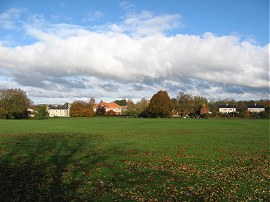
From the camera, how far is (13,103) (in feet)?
406

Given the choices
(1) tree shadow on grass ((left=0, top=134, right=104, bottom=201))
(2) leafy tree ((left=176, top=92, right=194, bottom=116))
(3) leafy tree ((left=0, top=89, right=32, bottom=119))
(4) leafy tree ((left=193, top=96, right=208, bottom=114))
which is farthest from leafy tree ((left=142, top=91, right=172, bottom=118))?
(1) tree shadow on grass ((left=0, top=134, right=104, bottom=201))

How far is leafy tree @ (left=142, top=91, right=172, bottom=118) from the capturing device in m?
136

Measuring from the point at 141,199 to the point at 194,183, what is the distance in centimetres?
307

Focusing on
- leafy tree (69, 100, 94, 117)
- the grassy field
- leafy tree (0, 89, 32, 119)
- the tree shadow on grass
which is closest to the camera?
the grassy field

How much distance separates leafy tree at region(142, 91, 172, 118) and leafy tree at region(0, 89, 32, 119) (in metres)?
53.5

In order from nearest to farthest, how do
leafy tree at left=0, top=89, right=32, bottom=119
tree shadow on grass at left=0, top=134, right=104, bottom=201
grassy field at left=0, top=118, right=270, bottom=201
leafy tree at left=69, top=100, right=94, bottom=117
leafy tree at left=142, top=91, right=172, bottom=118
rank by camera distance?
grassy field at left=0, top=118, right=270, bottom=201 < tree shadow on grass at left=0, top=134, right=104, bottom=201 < leafy tree at left=0, top=89, right=32, bottom=119 < leafy tree at left=142, top=91, right=172, bottom=118 < leafy tree at left=69, top=100, right=94, bottom=117

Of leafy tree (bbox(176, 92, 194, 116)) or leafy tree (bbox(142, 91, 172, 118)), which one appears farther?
leafy tree (bbox(176, 92, 194, 116))

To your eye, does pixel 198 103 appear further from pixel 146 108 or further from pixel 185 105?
pixel 146 108

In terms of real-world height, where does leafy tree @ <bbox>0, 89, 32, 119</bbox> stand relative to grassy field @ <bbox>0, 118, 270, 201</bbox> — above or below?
above

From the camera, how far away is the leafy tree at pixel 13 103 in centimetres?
12269

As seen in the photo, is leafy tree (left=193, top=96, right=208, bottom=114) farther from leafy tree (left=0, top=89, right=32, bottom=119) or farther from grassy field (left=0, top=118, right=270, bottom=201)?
grassy field (left=0, top=118, right=270, bottom=201)

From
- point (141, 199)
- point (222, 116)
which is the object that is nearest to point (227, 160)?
point (141, 199)

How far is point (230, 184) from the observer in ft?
40.1

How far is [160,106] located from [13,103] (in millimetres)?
61355
